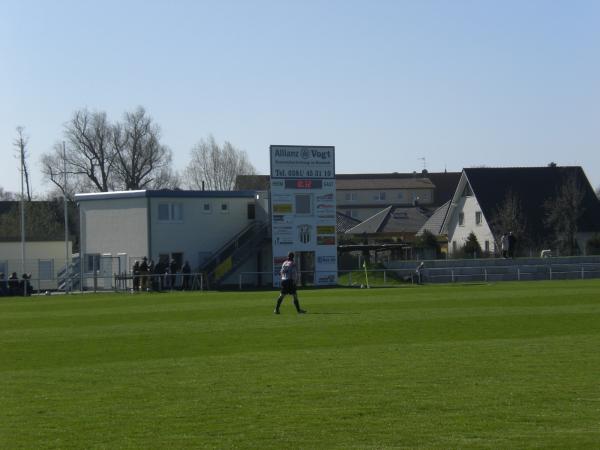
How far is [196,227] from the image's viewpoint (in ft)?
218

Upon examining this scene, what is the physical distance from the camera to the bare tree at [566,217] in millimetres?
79062

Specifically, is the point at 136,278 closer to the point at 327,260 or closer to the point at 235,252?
the point at 235,252

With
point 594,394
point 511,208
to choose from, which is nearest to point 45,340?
point 594,394

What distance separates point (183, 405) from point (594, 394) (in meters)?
4.99

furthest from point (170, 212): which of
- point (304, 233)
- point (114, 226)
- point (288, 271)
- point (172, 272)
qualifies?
point (288, 271)

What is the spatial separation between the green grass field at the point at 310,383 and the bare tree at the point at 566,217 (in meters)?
51.9

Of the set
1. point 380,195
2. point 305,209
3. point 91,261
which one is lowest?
point 91,261

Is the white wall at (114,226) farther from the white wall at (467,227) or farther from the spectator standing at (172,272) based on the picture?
the white wall at (467,227)

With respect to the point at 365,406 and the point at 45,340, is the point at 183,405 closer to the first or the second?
the point at 365,406

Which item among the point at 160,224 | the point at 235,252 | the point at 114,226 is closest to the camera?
the point at 160,224

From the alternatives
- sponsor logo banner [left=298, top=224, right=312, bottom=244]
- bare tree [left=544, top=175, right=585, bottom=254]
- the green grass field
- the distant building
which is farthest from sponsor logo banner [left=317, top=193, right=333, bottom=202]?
the distant building

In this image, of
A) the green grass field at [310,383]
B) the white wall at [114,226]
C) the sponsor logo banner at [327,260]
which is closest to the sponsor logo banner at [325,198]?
the sponsor logo banner at [327,260]

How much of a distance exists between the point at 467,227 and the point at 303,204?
26.7m

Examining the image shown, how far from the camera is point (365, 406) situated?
1296cm
